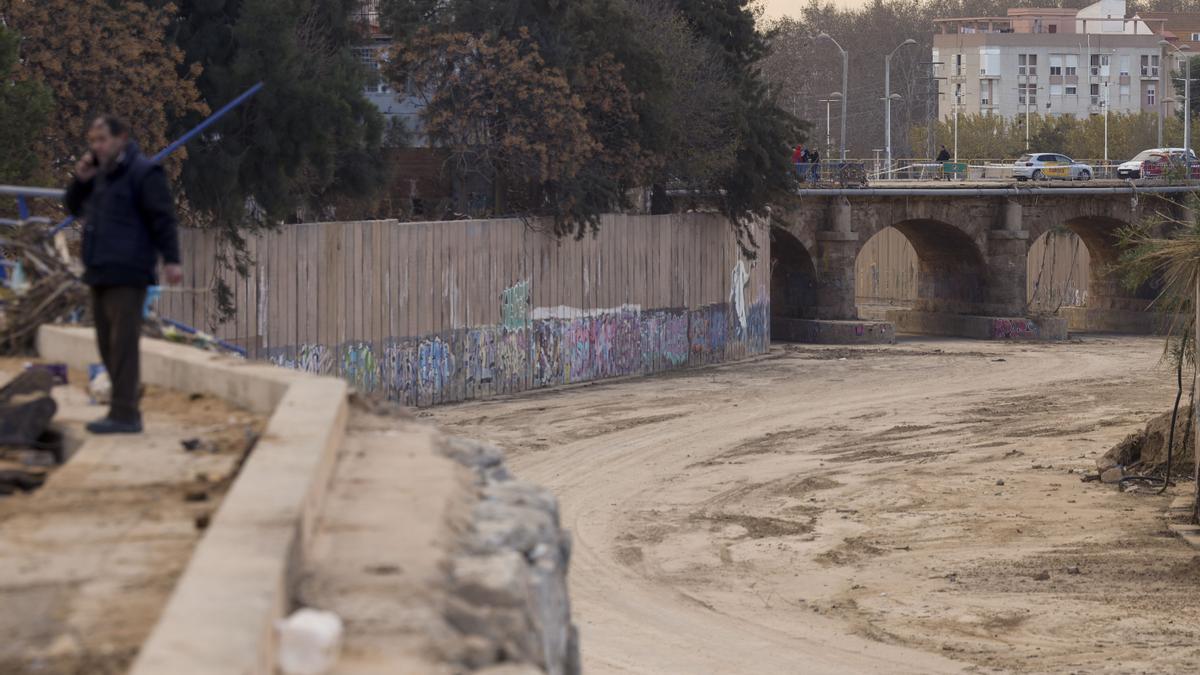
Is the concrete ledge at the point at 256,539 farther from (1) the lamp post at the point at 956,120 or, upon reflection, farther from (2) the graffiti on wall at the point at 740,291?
(1) the lamp post at the point at 956,120

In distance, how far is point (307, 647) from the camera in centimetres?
534

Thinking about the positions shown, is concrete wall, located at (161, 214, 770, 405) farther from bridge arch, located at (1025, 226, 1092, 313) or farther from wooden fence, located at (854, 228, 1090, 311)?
bridge arch, located at (1025, 226, 1092, 313)

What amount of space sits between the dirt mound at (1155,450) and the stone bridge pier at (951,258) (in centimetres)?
2457

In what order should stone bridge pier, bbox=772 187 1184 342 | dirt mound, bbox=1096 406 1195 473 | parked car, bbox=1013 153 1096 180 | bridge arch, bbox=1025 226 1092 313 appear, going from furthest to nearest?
bridge arch, bbox=1025 226 1092 313 < parked car, bbox=1013 153 1096 180 < stone bridge pier, bbox=772 187 1184 342 < dirt mound, bbox=1096 406 1195 473

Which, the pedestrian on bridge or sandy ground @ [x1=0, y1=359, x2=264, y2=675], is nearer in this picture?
sandy ground @ [x1=0, y1=359, x2=264, y2=675]

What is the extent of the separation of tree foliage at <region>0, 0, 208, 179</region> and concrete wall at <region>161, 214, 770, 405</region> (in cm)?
224

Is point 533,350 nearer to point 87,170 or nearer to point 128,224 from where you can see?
point 87,170

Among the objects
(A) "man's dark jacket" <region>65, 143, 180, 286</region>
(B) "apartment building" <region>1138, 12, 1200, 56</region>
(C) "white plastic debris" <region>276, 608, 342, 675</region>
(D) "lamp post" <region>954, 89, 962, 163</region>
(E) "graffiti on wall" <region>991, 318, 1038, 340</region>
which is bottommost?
(E) "graffiti on wall" <region>991, 318, 1038, 340</region>

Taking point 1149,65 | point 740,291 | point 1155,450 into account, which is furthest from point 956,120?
point 1155,450

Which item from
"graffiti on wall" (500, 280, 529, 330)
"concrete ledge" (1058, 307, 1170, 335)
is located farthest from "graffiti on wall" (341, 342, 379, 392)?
"concrete ledge" (1058, 307, 1170, 335)

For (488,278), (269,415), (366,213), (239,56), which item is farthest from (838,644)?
(366,213)

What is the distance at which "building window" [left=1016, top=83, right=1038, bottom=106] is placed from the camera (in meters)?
116

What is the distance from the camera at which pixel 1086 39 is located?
107688mm

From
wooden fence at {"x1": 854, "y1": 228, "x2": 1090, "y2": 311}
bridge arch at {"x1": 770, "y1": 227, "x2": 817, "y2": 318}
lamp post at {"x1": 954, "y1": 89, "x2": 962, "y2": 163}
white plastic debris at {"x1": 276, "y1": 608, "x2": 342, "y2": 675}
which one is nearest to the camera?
white plastic debris at {"x1": 276, "y1": 608, "x2": 342, "y2": 675}
